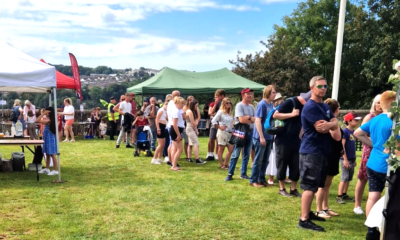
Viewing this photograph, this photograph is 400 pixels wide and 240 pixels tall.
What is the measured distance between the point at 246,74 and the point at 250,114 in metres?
20.9

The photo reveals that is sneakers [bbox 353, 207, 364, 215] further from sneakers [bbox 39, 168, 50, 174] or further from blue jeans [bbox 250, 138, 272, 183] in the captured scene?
sneakers [bbox 39, 168, 50, 174]

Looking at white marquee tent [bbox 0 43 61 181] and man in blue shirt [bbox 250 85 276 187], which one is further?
white marquee tent [bbox 0 43 61 181]

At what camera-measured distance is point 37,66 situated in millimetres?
7430

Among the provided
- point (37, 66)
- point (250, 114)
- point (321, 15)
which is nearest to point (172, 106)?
point (250, 114)

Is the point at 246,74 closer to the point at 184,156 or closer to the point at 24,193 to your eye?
the point at 184,156

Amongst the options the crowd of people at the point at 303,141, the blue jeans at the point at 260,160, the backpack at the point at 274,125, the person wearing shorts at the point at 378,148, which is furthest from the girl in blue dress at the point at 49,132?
the person wearing shorts at the point at 378,148

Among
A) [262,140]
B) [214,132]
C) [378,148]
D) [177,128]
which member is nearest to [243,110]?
[262,140]

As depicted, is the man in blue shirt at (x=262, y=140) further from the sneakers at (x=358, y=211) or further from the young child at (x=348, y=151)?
the sneakers at (x=358, y=211)

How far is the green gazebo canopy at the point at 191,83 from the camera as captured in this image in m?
16.9

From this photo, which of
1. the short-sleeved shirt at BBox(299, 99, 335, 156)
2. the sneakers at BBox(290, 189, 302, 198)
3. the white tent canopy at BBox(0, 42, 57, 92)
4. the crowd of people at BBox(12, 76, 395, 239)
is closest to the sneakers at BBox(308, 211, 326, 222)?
the crowd of people at BBox(12, 76, 395, 239)

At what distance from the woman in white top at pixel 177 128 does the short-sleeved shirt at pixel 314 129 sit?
3.98 meters

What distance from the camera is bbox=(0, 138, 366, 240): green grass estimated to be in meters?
4.75

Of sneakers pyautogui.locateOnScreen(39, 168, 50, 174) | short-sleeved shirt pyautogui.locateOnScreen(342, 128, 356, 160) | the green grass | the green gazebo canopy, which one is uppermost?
the green gazebo canopy

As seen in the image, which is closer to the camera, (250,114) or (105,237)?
(105,237)
